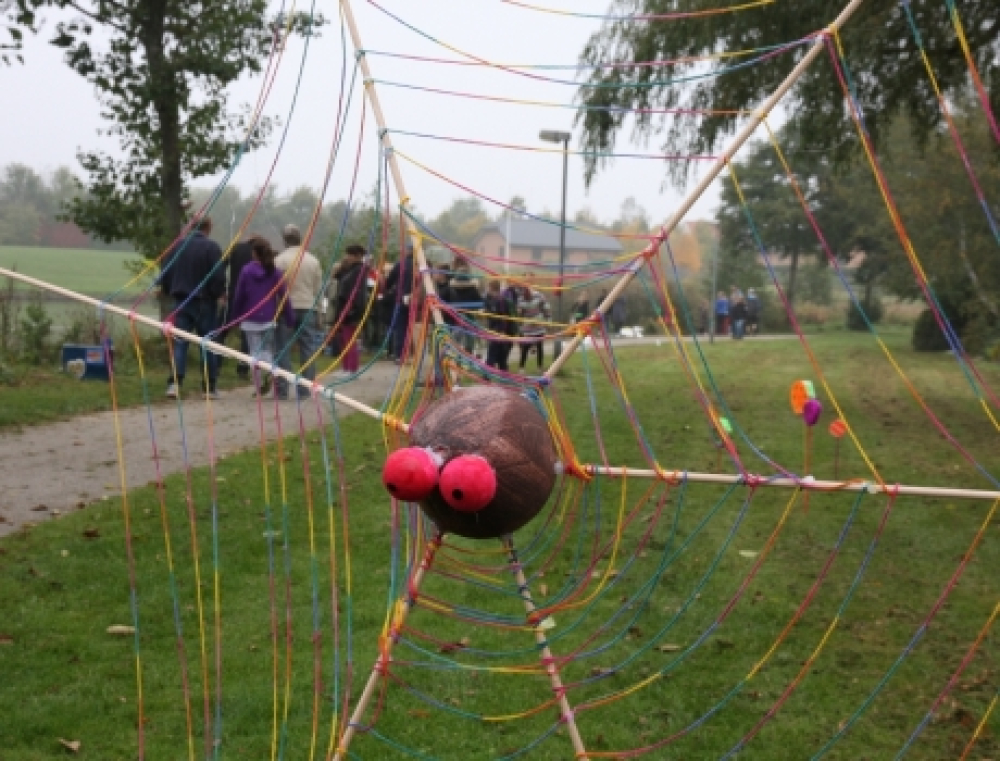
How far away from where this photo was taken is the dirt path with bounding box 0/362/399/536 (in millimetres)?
8156

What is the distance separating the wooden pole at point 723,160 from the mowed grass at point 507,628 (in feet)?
1.97

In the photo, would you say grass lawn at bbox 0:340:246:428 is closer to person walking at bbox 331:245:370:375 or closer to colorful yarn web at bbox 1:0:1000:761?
person walking at bbox 331:245:370:375

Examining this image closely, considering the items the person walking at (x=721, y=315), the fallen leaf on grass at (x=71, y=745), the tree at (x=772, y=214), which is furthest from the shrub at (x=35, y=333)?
the tree at (x=772, y=214)

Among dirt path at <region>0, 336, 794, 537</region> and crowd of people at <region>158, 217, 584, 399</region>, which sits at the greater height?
crowd of people at <region>158, 217, 584, 399</region>

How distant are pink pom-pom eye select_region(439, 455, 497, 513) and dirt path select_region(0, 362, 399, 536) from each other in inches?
154

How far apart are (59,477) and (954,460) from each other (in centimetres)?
738

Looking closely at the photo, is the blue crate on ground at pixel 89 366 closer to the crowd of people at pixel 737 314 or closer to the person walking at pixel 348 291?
the person walking at pixel 348 291

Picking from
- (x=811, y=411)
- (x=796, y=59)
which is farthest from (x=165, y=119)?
(x=811, y=411)

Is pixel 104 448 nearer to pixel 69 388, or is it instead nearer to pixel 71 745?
pixel 69 388

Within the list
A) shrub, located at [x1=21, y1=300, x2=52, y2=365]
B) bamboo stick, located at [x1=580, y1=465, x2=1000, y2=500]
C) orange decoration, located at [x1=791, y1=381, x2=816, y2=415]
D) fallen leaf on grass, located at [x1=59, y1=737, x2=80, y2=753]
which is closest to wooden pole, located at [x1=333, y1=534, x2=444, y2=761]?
bamboo stick, located at [x1=580, y1=465, x2=1000, y2=500]

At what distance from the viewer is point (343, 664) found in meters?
5.61

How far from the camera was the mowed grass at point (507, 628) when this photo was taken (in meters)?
4.79

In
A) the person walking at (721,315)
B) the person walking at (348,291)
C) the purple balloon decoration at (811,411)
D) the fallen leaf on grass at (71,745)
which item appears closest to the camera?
the fallen leaf on grass at (71,745)

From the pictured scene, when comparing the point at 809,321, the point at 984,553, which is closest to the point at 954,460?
the point at 984,553
